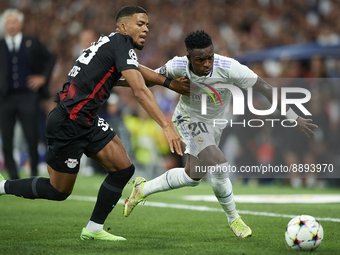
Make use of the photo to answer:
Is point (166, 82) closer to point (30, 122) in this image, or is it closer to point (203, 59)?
point (203, 59)

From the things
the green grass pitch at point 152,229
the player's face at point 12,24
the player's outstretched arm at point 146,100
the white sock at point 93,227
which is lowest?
the green grass pitch at point 152,229

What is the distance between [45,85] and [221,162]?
181 inches

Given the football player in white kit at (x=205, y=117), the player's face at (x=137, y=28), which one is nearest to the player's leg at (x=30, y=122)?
the football player in white kit at (x=205, y=117)

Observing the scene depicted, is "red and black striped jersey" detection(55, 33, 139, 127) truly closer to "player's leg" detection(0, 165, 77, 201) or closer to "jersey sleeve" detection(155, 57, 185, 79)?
"player's leg" detection(0, 165, 77, 201)

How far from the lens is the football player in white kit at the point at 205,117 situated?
5.06 m

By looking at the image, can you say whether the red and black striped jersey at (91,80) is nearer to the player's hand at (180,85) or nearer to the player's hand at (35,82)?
the player's hand at (180,85)

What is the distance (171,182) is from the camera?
5.58 m

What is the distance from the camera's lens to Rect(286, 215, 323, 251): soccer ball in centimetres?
400

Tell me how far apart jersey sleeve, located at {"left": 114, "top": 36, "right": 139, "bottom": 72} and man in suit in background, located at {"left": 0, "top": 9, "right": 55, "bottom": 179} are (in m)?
4.40

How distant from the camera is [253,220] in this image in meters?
6.06

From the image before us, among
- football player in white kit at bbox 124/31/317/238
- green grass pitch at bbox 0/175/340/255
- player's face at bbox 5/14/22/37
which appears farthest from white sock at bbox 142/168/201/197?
player's face at bbox 5/14/22/37

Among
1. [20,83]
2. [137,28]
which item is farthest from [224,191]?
[20,83]

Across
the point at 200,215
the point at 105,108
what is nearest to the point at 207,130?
the point at 200,215

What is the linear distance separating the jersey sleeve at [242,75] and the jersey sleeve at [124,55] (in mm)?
1271
